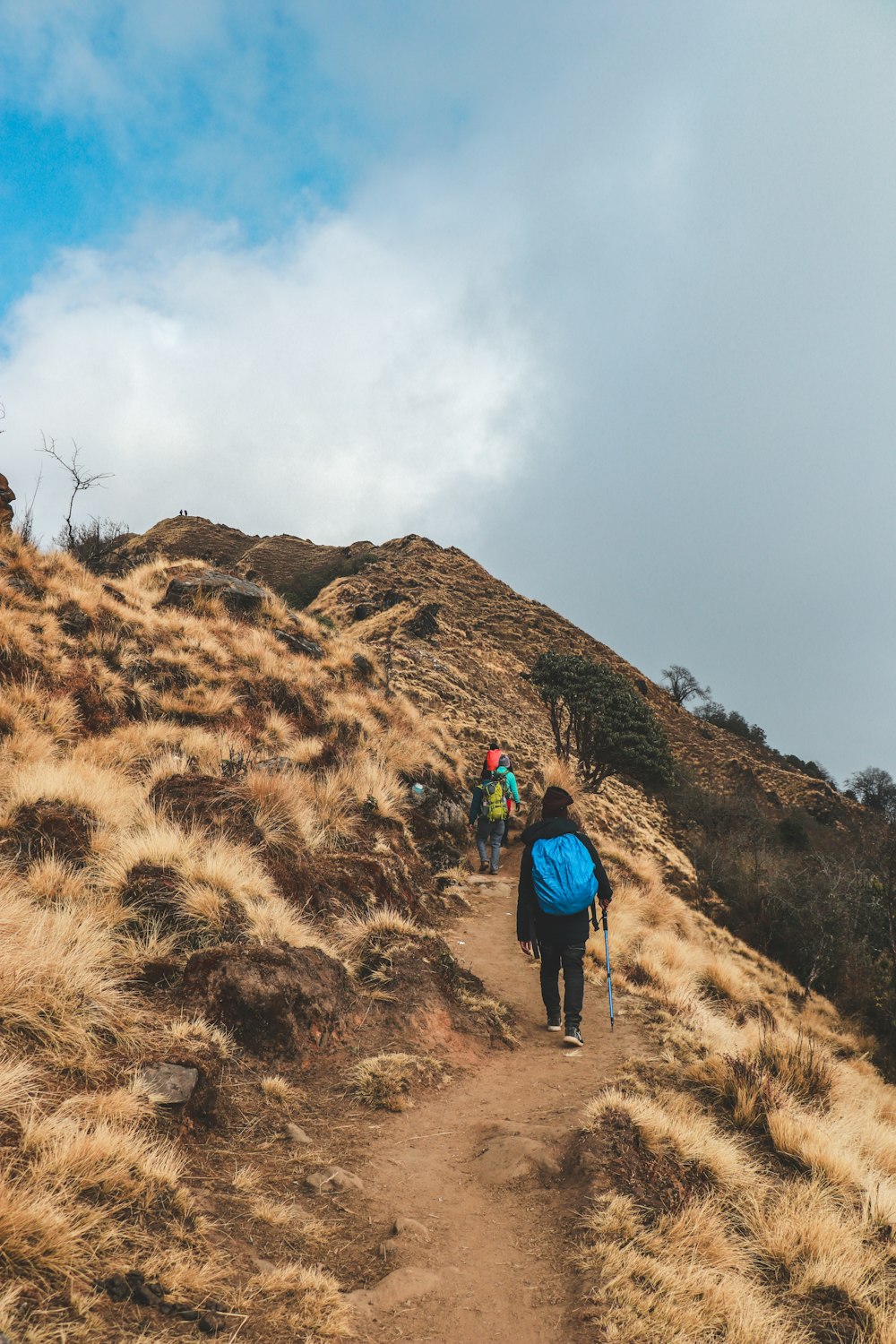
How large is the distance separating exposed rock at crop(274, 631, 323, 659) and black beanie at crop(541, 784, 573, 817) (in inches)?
395

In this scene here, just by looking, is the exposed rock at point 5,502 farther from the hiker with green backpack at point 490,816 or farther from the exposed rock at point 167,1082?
the exposed rock at point 167,1082

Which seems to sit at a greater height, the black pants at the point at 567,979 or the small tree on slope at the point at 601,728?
the small tree on slope at the point at 601,728

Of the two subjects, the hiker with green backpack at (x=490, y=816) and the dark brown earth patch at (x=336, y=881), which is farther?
the hiker with green backpack at (x=490, y=816)

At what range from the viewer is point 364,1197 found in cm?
381

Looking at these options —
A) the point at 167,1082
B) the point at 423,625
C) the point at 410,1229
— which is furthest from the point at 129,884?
the point at 423,625

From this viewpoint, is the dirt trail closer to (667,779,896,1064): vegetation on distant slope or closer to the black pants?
the black pants

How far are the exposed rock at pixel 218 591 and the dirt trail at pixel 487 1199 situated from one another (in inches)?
500

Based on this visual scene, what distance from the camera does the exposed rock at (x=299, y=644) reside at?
16094 millimetres

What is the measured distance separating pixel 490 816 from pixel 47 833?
7808 millimetres

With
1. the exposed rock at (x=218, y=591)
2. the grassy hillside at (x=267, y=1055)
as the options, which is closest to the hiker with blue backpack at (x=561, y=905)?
the grassy hillside at (x=267, y=1055)

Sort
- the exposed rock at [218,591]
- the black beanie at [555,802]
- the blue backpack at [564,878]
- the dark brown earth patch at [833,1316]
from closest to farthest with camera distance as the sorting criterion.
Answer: the dark brown earth patch at [833,1316]
the blue backpack at [564,878]
the black beanie at [555,802]
the exposed rock at [218,591]

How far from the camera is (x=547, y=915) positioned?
6598mm

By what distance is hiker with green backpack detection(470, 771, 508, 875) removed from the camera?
41.1 ft

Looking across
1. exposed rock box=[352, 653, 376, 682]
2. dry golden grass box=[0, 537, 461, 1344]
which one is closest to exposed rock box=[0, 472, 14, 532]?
dry golden grass box=[0, 537, 461, 1344]
